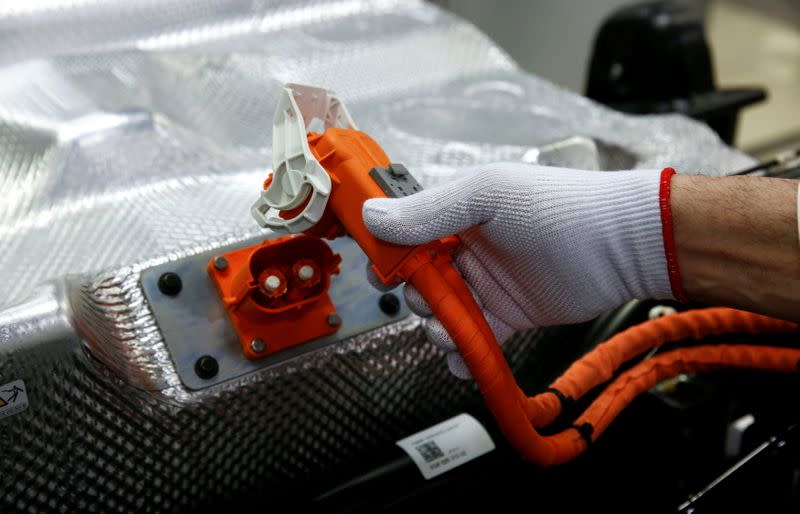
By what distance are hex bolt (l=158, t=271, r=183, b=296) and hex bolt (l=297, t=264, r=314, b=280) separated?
5.4 inches

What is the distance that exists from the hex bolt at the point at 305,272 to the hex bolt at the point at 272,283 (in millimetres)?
26

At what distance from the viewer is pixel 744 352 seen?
3.16ft

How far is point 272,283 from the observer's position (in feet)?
2.63

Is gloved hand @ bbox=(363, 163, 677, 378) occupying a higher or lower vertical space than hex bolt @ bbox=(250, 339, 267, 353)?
higher

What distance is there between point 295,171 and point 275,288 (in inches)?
5.0

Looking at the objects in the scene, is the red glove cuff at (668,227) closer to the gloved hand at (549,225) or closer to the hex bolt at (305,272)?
the gloved hand at (549,225)

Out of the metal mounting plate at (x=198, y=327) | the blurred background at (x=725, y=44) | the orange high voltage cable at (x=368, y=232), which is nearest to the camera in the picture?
the orange high voltage cable at (x=368, y=232)

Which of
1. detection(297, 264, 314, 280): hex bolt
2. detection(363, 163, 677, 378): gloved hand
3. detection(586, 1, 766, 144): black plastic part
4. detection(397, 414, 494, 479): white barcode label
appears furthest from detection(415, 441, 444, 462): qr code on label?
detection(586, 1, 766, 144): black plastic part

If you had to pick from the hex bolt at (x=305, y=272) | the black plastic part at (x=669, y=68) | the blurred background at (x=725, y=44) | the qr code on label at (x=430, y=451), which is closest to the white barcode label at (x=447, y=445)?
the qr code on label at (x=430, y=451)

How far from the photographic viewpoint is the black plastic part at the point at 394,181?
763 mm

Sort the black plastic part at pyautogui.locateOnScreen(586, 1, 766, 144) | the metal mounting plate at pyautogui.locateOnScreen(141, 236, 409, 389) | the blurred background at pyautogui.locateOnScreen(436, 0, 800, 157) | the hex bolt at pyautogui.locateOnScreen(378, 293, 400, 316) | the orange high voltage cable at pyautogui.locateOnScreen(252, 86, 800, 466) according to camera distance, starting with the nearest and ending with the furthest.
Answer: the orange high voltage cable at pyautogui.locateOnScreen(252, 86, 800, 466) < the metal mounting plate at pyautogui.locateOnScreen(141, 236, 409, 389) < the hex bolt at pyautogui.locateOnScreen(378, 293, 400, 316) < the black plastic part at pyautogui.locateOnScreen(586, 1, 766, 144) < the blurred background at pyautogui.locateOnScreen(436, 0, 800, 157)

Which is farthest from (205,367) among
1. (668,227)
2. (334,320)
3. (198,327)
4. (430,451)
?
(668,227)

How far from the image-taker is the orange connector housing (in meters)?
0.82

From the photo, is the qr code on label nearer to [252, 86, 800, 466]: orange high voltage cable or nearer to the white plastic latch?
[252, 86, 800, 466]: orange high voltage cable
